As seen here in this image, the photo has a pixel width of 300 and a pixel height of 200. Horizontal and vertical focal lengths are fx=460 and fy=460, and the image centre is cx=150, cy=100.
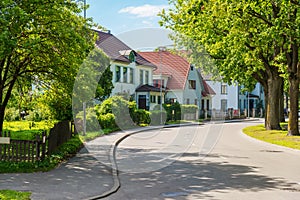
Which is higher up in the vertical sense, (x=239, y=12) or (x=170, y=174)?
(x=239, y=12)

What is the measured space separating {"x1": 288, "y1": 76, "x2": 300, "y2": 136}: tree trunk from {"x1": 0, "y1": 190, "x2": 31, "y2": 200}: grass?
2054 centimetres

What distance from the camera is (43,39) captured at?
52.3 feet

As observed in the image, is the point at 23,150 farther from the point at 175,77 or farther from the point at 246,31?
the point at 175,77

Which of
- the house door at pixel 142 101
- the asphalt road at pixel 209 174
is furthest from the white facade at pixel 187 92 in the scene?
the asphalt road at pixel 209 174

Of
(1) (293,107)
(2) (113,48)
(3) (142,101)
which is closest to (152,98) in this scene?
(3) (142,101)

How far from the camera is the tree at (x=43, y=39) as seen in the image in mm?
13352

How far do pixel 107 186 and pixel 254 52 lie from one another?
19.7 metres

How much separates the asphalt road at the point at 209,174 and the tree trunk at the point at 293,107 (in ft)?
20.7

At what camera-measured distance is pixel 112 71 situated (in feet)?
154

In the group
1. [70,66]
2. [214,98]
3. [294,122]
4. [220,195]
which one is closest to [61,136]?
[70,66]

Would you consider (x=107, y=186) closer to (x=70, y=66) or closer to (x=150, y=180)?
(x=150, y=180)

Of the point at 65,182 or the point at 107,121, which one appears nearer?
the point at 65,182

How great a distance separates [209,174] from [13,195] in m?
5.99

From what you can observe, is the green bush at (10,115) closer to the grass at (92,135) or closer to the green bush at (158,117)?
the grass at (92,135)
